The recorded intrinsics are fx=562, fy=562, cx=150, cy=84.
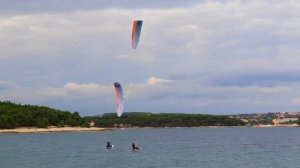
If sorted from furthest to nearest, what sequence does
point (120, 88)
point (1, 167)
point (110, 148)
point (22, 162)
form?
point (110, 148), point (22, 162), point (1, 167), point (120, 88)

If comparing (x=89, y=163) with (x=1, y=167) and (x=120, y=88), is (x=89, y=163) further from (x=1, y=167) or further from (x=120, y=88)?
(x=120, y=88)

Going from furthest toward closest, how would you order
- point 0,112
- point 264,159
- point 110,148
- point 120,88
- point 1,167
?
point 0,112 < point 110,148 < point 264,159 < point 1,167 < point 120,88

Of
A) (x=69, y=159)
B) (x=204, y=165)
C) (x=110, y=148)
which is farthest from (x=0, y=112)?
(x=204, y=165)

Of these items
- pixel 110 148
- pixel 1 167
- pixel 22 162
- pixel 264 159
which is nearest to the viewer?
pixel 1 167

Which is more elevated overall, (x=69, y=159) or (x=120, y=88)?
(x=120, y=88)

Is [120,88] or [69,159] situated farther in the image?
[69,159]

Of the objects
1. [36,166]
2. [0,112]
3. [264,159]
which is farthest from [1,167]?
[0,112]

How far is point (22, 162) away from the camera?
212 ft

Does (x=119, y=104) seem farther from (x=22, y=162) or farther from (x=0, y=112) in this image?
(x=0, y=112)

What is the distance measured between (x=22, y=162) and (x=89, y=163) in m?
8.32

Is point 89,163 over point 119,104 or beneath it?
beneath

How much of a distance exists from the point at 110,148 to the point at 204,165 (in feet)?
101

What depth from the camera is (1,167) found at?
192 ft

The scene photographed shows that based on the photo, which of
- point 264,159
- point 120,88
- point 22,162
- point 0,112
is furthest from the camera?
point 0,112
